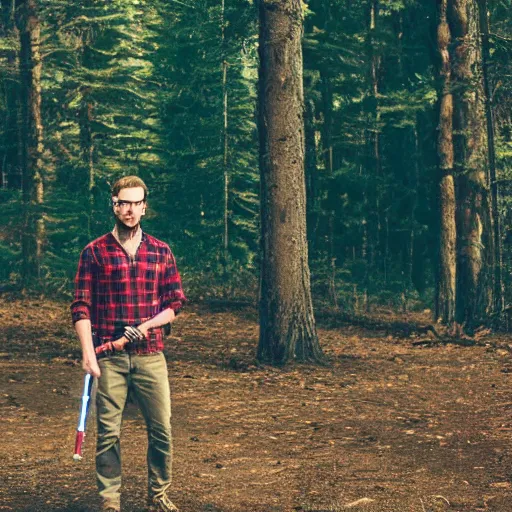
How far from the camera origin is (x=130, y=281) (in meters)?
6.45

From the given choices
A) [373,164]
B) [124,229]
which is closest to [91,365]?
[124,229]

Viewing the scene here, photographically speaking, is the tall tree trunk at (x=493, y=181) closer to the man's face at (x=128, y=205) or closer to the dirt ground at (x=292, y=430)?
the dirt ground at (x=292, y=430)

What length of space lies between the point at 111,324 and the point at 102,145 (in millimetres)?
27934

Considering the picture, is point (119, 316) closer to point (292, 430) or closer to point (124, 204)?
point (124, 204)

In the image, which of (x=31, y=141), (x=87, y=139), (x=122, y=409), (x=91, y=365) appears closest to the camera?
(x=91, y=365)

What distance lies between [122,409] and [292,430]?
403 centimetres

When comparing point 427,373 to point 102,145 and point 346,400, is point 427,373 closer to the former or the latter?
point 346,400

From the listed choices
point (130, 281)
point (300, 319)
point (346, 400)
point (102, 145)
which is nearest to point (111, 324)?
point (130, 281)

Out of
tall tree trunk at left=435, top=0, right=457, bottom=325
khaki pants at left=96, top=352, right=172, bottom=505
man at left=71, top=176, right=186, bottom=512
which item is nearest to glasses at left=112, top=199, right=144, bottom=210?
man at left=71, top=176, right=186, bottom=512

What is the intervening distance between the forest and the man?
87cm

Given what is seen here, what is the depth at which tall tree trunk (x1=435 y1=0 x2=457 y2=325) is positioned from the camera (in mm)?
22922

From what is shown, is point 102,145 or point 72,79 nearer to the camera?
point 72,79

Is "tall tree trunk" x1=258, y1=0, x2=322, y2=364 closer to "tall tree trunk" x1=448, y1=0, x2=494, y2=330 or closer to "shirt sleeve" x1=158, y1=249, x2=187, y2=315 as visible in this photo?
"tall tree trunk" x1=448, y1=0, x2=494, y2=330

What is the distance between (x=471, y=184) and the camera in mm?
20594
